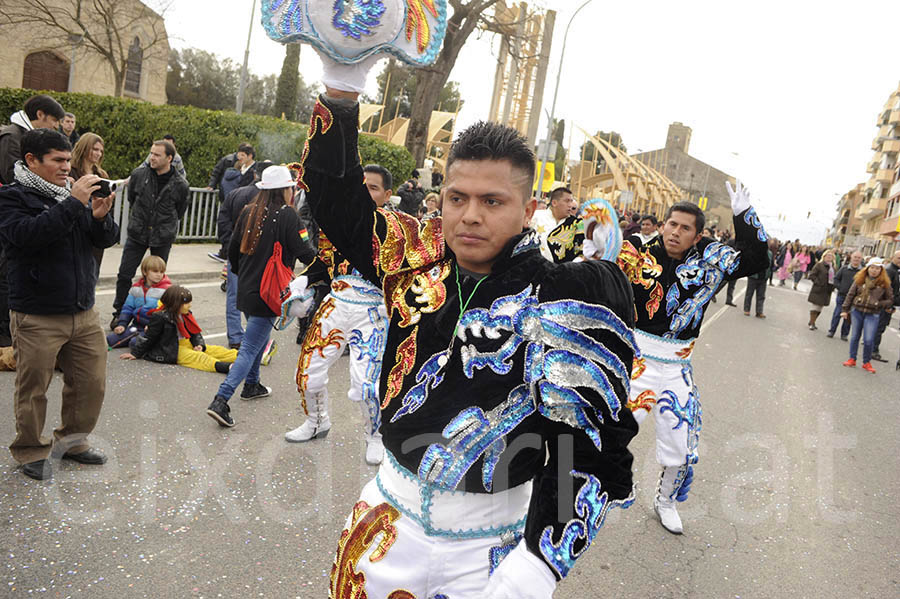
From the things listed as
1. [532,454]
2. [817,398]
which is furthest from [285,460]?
[817,398]

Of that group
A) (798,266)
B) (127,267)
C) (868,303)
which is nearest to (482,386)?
(127,267)

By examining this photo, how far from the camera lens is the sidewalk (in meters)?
9.24

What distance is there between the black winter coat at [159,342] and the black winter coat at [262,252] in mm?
1325

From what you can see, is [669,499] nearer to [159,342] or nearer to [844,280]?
[159,342]

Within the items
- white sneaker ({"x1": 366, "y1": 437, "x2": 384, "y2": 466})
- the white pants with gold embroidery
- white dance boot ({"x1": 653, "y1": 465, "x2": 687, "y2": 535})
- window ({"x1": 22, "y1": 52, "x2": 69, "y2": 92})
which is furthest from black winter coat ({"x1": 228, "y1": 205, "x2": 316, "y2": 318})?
window ({"x1": 22, "y1": 52, "x2": 69, "y2": 92})

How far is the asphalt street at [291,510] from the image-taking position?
10.9ft

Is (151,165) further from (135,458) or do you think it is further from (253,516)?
(253,516)

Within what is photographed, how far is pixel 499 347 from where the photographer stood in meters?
1.57

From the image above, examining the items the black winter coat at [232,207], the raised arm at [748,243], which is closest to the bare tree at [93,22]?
Result: the black winter coat at [232,207]

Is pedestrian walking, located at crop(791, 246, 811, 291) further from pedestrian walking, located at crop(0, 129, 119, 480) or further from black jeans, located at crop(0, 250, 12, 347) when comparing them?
pedestrian walking, located at crop(0, 129, 119, 480)

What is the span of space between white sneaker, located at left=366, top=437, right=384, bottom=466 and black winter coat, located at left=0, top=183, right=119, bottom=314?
2063 millimetres

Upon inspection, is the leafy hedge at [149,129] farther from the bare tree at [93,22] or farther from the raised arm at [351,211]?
the raised arm at [351,211]

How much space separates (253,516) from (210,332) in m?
4.32

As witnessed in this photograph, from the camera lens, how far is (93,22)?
24531mm
